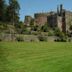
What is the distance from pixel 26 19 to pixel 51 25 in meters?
12.7

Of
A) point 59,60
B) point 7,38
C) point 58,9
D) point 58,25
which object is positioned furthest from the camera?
point 58,9

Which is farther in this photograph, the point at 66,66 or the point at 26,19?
the point at 26,19

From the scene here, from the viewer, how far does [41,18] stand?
10000cm

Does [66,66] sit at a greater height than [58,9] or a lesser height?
lesser

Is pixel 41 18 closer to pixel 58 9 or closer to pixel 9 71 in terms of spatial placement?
pixel 58 9

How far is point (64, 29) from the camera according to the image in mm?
90625

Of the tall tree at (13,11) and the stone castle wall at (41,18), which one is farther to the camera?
the stone castle wall at (41,18)

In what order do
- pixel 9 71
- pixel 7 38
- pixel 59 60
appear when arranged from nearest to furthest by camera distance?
1. pixel 9 71
2. pixel 59 60
3. pixel 7 38

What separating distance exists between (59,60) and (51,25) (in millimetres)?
73882

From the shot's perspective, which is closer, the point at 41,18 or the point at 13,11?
the point at 13,11

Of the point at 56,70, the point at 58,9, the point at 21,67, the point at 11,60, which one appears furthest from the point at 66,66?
the point at 58,9

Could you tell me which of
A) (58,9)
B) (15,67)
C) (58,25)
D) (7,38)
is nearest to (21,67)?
(15,67)

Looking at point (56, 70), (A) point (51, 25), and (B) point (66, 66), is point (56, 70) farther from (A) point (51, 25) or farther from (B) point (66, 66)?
(A) point (51, 25)

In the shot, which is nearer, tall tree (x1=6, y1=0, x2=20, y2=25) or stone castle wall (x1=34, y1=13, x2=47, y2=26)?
tall tree (x1=6, y1=0, x2=20, y2=25)
